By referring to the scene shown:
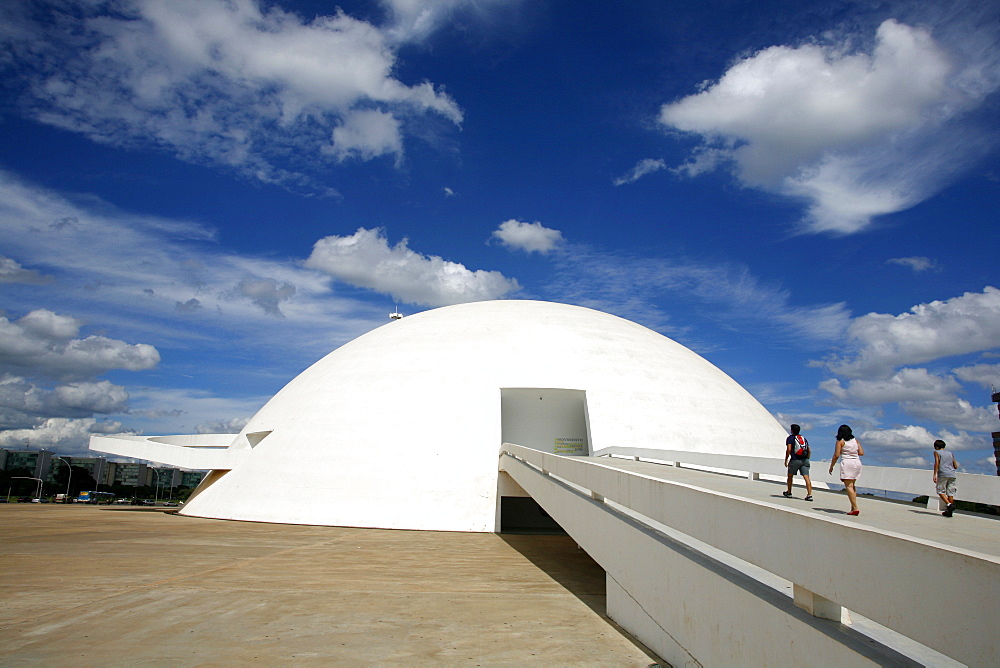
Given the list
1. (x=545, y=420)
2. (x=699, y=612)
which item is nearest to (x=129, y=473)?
(x=545, y=420)

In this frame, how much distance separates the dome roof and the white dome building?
0.05 metres

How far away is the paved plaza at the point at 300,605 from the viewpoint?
6.20 m

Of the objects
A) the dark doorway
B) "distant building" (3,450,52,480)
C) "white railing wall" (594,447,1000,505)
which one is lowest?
"distant building" (3,450,52,480)

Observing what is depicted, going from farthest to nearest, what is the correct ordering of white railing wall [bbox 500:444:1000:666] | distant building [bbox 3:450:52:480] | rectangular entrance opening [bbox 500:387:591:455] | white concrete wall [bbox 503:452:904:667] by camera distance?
distant building [bbox 3:450:52:480], rectangular entrance opening [bbox 500:387:591:455], white concrete wall [bbox 503:452:904:667], white railing wall [bbox 500:444:1000:666]

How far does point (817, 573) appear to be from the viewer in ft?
11.3

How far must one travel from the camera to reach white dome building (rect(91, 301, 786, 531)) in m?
19.6

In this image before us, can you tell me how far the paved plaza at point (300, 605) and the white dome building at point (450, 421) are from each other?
422cm

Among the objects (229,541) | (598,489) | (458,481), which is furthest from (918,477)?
(229,541)

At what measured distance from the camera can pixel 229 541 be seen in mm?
15297

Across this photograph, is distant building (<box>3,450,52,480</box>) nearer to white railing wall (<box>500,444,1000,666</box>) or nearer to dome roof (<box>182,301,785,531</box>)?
dome roof (<box>182,301,785,531</box>)

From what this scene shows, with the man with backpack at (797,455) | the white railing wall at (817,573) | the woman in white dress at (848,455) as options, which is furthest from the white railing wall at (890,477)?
the white railing wall at (817,573)

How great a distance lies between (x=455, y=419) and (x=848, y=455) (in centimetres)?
1440

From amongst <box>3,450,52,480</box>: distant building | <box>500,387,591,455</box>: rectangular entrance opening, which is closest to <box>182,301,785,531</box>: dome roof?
<box>500,387,591,455</box>: rectangular entrance opening

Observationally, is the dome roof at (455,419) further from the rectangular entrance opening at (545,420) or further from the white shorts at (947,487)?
the white shorts at (947,487)
